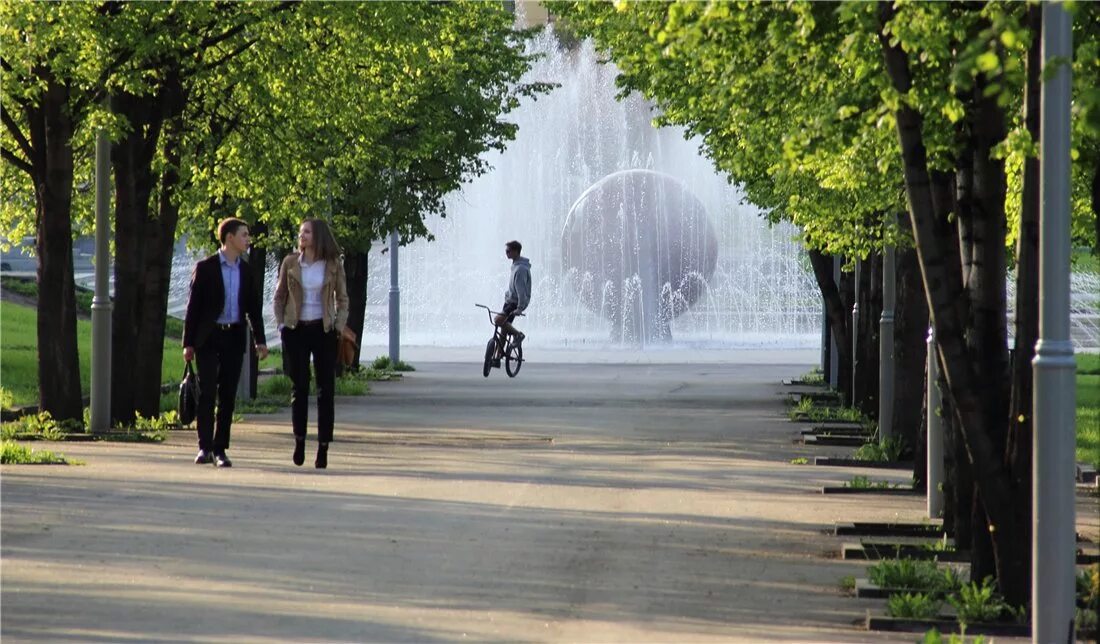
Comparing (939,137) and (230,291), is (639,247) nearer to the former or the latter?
(230,291)

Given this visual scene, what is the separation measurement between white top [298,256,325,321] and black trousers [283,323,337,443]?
0.08m

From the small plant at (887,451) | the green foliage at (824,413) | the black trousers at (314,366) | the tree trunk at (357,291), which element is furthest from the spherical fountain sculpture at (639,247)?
the black trousers at (314,366)

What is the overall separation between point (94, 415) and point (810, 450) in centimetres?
703

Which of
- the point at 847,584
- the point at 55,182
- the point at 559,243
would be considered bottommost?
the point at 847,584

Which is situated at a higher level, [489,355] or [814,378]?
[489,355]

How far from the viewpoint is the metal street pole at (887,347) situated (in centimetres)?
1747

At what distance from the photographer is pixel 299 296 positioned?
14656 millimetres

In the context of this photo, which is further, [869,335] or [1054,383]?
[869,335]

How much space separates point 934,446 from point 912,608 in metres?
4.05

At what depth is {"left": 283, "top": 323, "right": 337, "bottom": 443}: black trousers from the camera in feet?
48.2

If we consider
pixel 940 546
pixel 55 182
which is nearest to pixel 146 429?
pixel 55 182

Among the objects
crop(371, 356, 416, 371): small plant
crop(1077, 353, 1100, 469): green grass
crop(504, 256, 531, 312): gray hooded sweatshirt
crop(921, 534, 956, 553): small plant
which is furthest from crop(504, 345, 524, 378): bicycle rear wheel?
crop(921, 534, 956, 553): small plant

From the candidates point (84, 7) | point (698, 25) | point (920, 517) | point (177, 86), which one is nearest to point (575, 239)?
point (177, 86)

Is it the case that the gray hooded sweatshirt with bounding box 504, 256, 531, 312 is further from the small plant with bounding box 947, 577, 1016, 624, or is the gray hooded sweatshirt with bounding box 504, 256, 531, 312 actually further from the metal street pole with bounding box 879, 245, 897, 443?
the small plant with bounding box 947, 577, 1016, 624
